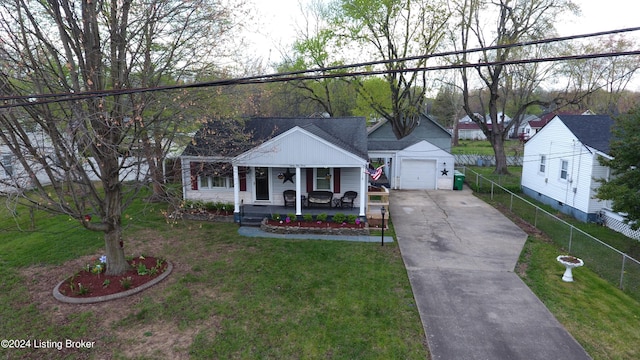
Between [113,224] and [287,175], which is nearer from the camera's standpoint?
[113,224]

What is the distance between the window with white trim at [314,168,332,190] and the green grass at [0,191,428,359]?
14.3ft

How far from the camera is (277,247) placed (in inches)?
460

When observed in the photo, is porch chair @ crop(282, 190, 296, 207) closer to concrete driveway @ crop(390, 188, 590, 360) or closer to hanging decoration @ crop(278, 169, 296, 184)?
hanging decoration @ crop(278, 169, 296, 184)

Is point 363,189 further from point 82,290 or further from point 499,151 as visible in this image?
point 499,151

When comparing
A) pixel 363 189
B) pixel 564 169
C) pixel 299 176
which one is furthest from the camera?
pixel 564 169

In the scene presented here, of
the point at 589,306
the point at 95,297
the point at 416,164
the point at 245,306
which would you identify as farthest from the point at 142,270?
the point at 416,164

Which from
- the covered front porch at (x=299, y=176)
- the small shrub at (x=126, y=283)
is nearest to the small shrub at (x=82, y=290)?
the small shrub at (x=126, y=283)

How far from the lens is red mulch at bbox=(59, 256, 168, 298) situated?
828cm

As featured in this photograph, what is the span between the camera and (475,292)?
858 centimetres

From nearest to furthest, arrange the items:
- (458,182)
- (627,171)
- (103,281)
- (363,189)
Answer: (103,281) < (627,171) < (363,189) < (458,182)

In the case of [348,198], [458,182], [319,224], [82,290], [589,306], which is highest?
[458,182]

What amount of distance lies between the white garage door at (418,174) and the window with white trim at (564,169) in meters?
6.71

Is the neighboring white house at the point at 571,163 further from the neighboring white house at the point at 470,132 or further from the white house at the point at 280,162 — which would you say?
the neighboring white house at the point at 470,132

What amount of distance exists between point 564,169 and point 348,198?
11097mm
